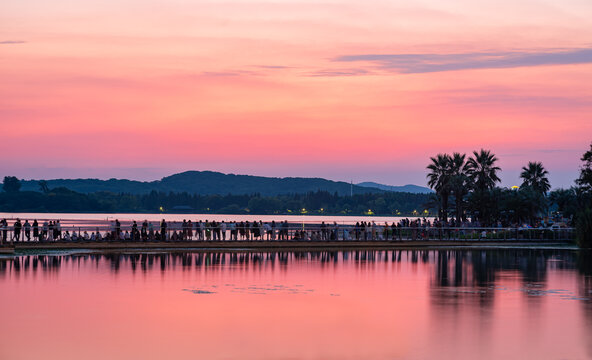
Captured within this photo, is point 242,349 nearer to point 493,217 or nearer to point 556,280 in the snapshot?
point 556,280

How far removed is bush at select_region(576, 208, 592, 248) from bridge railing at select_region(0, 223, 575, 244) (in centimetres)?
386

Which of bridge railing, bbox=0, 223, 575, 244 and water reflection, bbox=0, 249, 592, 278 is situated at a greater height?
bridge railing, bbox=0, 223, 575, 244

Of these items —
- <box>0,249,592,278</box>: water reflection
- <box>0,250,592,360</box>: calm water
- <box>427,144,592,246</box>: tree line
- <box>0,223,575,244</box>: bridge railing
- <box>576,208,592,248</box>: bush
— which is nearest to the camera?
<box>0,250,592,360</box>: calm water

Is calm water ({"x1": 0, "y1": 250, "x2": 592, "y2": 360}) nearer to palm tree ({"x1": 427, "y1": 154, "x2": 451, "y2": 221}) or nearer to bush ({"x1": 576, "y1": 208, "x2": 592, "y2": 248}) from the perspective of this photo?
bush ({"x1": 576, "y1": 208, "x2": 592, "y2": 248})

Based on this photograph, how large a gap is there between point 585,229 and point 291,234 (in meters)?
21.1

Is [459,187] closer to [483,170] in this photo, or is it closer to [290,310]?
[483,170]

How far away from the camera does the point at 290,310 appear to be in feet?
84.1

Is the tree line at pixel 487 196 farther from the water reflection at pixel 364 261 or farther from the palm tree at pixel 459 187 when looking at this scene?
the water reflection at pixel 364 261

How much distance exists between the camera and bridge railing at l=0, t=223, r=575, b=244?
54.1m

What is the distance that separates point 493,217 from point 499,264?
155 feet

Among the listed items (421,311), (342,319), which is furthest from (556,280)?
(342,319)

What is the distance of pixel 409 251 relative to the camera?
58.0 m

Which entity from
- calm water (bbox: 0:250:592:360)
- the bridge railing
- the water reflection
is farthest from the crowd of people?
calm water (bbox: 0:250:592:360)

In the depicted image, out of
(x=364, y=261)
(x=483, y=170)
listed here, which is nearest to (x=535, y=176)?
(x=483, y=170)
